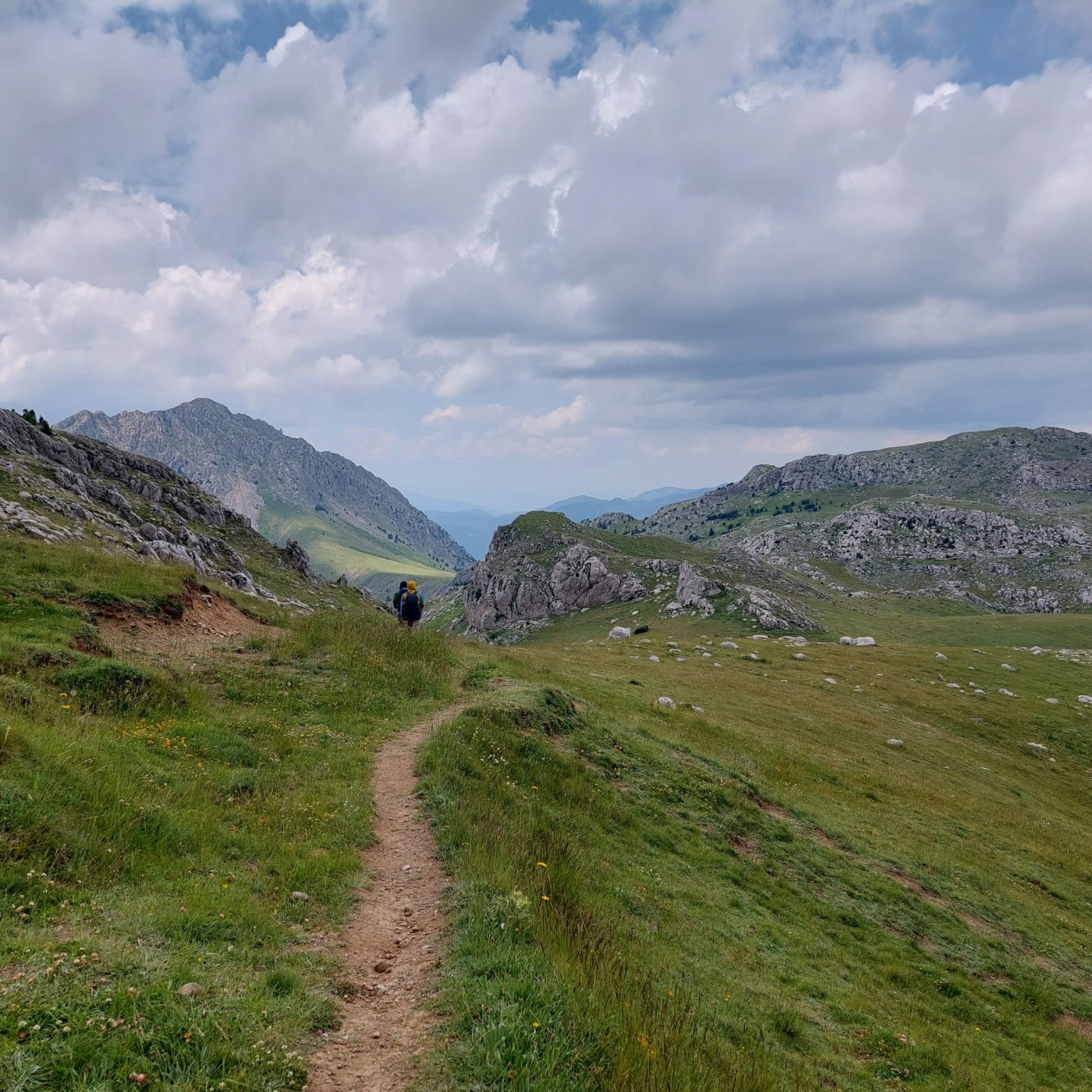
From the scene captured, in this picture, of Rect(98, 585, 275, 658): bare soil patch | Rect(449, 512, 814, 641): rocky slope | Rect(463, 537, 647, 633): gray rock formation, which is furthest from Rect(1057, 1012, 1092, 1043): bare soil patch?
Rect(463, 537, 647, 633): gray rock formation

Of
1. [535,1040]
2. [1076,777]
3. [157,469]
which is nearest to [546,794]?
[535,1040]

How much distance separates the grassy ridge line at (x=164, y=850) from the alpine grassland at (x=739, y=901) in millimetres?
2266

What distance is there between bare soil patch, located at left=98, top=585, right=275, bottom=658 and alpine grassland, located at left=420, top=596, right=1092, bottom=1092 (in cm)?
1078

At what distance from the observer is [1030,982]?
16781mm

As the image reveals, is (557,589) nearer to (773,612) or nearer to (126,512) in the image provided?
(773,612)

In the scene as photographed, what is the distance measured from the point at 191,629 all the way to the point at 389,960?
1918cm

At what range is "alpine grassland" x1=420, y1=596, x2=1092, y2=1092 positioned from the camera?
26.0 feet

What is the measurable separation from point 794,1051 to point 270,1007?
377 inches

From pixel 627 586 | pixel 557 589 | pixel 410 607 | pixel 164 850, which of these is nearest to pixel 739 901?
pixel 164 850

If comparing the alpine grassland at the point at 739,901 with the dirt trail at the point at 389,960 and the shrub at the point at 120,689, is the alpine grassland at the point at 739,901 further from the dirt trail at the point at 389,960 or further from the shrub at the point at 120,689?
the shrub at the point at 120,689

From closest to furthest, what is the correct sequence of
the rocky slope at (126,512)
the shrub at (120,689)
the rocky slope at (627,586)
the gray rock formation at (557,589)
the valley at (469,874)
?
the valley at (469,874)
the shrub at (120,689)
the rocky slope at (126,512)
the rocky slope at (627,586)
the gray rock formation at (557,589)

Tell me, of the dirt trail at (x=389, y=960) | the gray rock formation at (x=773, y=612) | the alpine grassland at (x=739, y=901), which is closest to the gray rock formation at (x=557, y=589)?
the gray rock formation at (x=773, y=612)

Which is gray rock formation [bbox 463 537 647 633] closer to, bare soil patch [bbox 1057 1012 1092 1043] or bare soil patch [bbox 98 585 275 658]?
bare soil patch [bbox 98 585 275 658]

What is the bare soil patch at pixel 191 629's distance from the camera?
20578 millimetres
